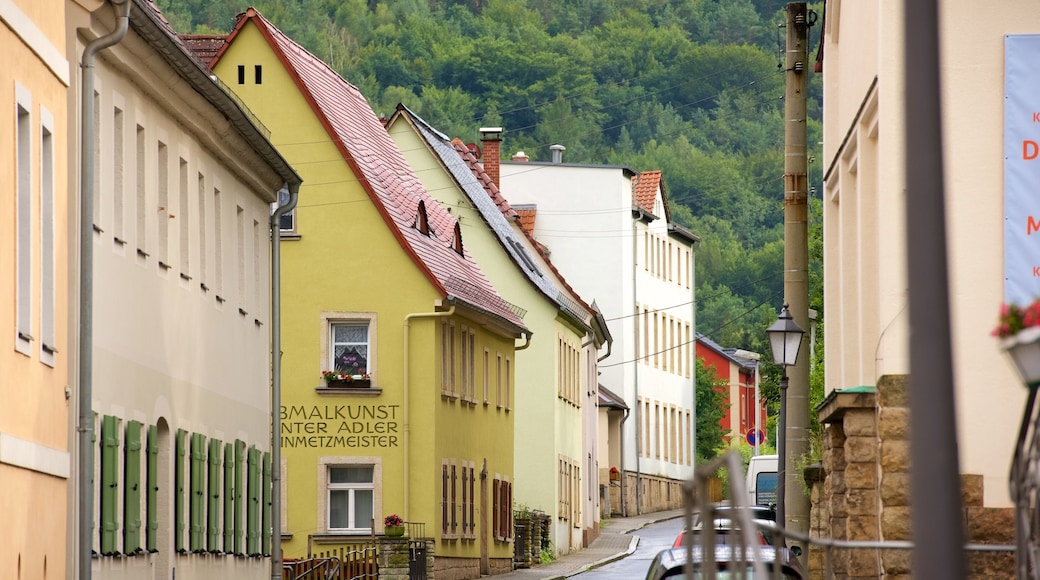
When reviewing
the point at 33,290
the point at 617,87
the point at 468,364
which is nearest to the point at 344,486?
the point at 468,364

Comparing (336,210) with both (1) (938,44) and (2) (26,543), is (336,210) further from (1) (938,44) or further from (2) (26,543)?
(1) (938,44)

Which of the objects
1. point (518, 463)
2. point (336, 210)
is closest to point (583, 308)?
point (518, 463)

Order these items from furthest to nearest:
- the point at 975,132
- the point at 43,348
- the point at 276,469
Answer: the point at 276,469
the point at 43,348
the point at 975,132

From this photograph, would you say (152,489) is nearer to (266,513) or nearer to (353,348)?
(266,513)

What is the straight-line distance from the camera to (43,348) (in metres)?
17.2

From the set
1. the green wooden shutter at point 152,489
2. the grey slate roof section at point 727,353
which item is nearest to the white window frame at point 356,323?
the green wooden shutter at point 152,489

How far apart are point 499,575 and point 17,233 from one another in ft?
95.5

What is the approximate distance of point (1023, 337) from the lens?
6836mm

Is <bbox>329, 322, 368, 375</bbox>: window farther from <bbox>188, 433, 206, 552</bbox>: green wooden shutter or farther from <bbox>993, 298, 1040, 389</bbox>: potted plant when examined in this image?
<bbox>993, 298, 1040, 389</bbox>: potted plant

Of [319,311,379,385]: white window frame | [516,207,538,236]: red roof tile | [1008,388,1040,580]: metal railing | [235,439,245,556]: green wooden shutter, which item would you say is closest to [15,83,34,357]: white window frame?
[1008,388,1040,580]: metal railing

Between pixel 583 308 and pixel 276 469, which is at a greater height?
pixel 583 308

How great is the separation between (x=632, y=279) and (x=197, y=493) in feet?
155

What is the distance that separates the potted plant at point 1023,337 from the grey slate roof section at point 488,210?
140ft

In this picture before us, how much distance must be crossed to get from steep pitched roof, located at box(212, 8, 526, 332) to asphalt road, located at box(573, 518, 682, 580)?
19.9ft
